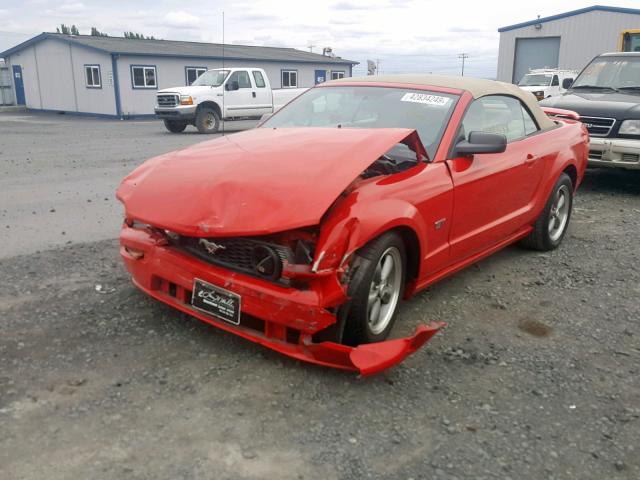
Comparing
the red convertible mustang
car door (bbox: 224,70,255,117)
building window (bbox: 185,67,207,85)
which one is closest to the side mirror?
the red convertible mustang

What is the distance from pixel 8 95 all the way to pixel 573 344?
1405 inches

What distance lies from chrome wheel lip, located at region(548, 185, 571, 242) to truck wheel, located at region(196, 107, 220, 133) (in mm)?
13768

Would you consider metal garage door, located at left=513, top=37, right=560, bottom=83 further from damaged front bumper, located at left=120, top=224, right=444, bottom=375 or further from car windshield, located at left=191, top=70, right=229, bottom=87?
damaged front bumper, located at left=120, top=224, right=444, bottom=375

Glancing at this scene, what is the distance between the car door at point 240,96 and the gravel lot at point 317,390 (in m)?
14.2

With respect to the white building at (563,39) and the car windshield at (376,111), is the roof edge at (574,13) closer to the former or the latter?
the white building at (563,39)

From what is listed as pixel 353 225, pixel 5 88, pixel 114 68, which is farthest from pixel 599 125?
pixel 5 88

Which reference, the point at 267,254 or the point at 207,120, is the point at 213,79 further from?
the point at 267,254

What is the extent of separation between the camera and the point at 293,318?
296 cm

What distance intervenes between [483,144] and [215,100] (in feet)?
49.8

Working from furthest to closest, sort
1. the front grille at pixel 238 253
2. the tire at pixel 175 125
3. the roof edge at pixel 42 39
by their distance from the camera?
the roof edge at pixel 42 39 → the tire at pixel 175 125 → the front grille at pixel 238 253

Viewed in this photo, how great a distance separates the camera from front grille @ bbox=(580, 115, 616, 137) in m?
7.87

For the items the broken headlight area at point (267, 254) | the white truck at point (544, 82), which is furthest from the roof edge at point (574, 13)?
the broken headlight area at point (267, 254)

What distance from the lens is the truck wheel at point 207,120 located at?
17.8 m

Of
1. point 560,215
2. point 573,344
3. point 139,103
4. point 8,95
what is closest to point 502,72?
point 139,103
